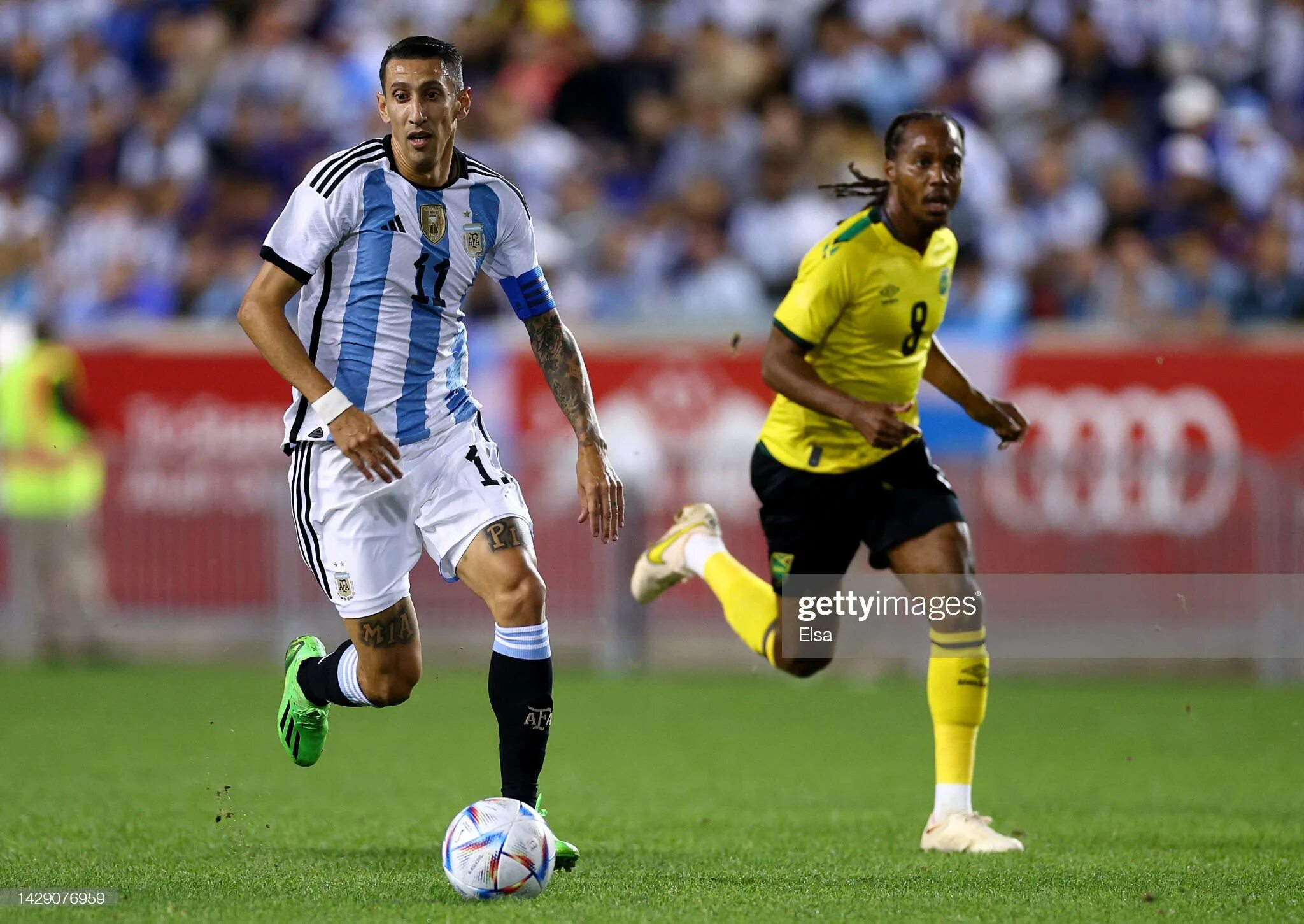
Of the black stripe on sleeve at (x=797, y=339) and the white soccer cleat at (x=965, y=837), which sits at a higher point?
the black stripe on sleeve at (x=797, y=339)

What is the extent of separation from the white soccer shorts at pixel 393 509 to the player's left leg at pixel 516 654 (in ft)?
0.36

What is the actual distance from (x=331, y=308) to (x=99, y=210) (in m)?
11.5

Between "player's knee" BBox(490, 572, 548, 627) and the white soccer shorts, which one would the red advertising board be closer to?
the white soccer shorts

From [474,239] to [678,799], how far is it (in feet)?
10.00

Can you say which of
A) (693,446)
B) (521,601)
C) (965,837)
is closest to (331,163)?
(521,601)

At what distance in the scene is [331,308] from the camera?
6250 mm

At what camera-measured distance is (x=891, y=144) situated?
23.1 ft

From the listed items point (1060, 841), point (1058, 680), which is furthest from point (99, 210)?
point (1060, 841)

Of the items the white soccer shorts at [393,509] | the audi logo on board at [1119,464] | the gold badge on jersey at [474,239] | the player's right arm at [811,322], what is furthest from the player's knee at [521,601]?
the audi logo on board at [1119,464]

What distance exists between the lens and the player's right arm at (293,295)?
582 cm

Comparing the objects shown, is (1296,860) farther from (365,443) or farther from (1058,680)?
(1058,680)

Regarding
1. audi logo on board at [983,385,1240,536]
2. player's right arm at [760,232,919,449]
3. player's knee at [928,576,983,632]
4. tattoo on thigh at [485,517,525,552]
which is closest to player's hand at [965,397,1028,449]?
player's right arm at [760,232,919,449]

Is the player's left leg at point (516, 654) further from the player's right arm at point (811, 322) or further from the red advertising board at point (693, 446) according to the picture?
the red advertising board at point (693, 446)

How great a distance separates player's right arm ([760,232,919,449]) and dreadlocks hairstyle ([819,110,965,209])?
0.31 m
